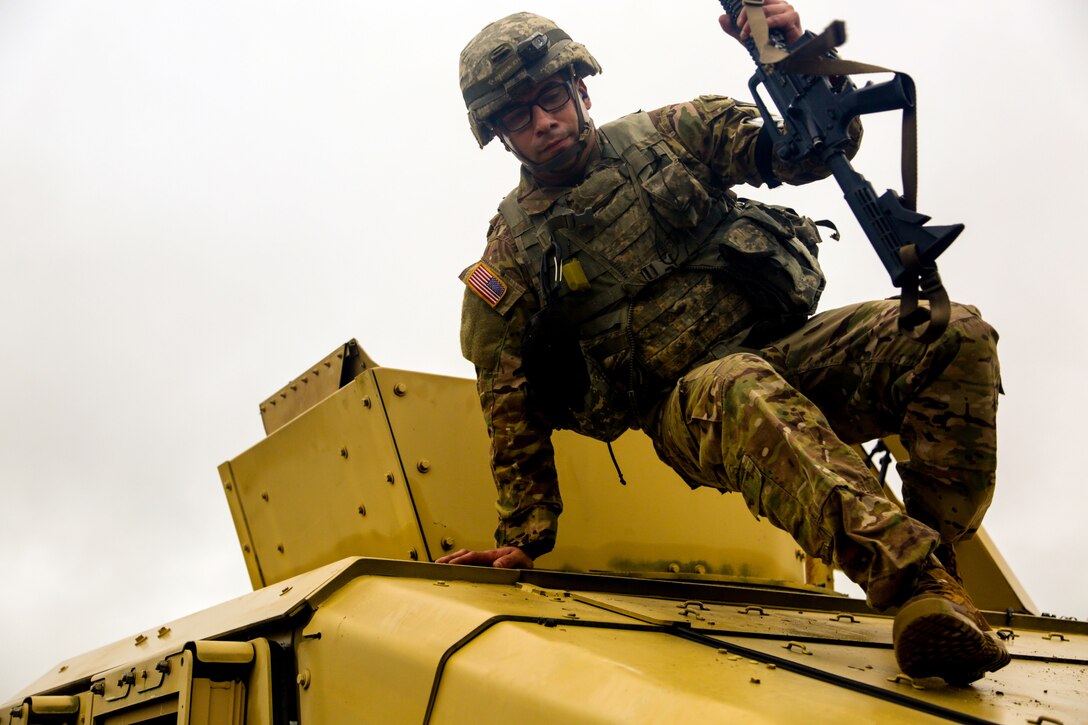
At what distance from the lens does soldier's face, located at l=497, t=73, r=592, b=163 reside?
3791 millimetres

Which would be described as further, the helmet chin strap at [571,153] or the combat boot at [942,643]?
the helmet chin strap at [571,153]

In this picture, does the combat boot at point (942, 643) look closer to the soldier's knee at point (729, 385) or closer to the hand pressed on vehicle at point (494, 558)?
the soldier's knee at point (729, 385)

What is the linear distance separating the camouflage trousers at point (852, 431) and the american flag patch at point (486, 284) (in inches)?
25.6

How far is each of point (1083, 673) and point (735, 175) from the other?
1709mm

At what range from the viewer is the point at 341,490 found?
4.15 metres

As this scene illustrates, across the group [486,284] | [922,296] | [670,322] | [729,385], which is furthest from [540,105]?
[922,296]

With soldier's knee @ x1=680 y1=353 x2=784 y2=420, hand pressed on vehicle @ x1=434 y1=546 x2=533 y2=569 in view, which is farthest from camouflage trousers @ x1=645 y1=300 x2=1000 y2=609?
hand pressed on vehicle @ x1=434 y1=546 x2=533 y2=569

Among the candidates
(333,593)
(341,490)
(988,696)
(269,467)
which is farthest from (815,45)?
(269,467)

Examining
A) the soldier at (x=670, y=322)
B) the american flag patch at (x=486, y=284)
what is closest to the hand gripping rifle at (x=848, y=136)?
the soldier at (x=670, y=322)

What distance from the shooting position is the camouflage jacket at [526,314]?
3.69 m

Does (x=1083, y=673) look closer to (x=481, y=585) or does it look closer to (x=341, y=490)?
(x=481, y=585)

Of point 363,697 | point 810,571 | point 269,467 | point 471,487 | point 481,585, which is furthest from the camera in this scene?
point 810,571

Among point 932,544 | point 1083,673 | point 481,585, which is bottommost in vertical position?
point 1083,673

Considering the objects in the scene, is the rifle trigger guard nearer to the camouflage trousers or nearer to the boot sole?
the camouflage trousers
